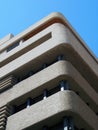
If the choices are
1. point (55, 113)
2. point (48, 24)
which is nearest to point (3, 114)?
point (55, 113)

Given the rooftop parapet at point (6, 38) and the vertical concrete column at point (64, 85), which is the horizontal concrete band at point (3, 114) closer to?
the vertical concrete column at point (64, 85)

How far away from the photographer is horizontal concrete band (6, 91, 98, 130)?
14.4m

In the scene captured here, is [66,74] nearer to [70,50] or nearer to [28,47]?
[70,50]

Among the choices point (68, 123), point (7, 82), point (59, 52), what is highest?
point (7, 82)

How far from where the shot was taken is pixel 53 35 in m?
19.2

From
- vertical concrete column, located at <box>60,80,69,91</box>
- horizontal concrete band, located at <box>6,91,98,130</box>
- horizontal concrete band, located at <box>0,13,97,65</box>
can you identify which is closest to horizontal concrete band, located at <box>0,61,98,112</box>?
vertical concrete column, located at <box>60,80,69,91</box>

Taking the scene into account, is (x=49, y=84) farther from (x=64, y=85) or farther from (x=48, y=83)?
(x=64, y=85)

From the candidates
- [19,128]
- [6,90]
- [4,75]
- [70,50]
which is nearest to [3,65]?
[4,75]

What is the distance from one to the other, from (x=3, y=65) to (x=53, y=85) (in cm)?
581

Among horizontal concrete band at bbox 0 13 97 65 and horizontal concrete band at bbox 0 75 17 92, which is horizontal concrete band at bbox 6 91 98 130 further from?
horizontal concrete band at bbox 0 13 97 65

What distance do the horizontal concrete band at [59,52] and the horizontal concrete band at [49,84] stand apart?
4.50 feet

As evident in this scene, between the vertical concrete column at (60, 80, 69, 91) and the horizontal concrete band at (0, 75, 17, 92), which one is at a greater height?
the horizontal concrete band at (0, 75, 17, 92)

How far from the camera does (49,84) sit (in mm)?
16609

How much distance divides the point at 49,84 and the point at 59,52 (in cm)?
231
